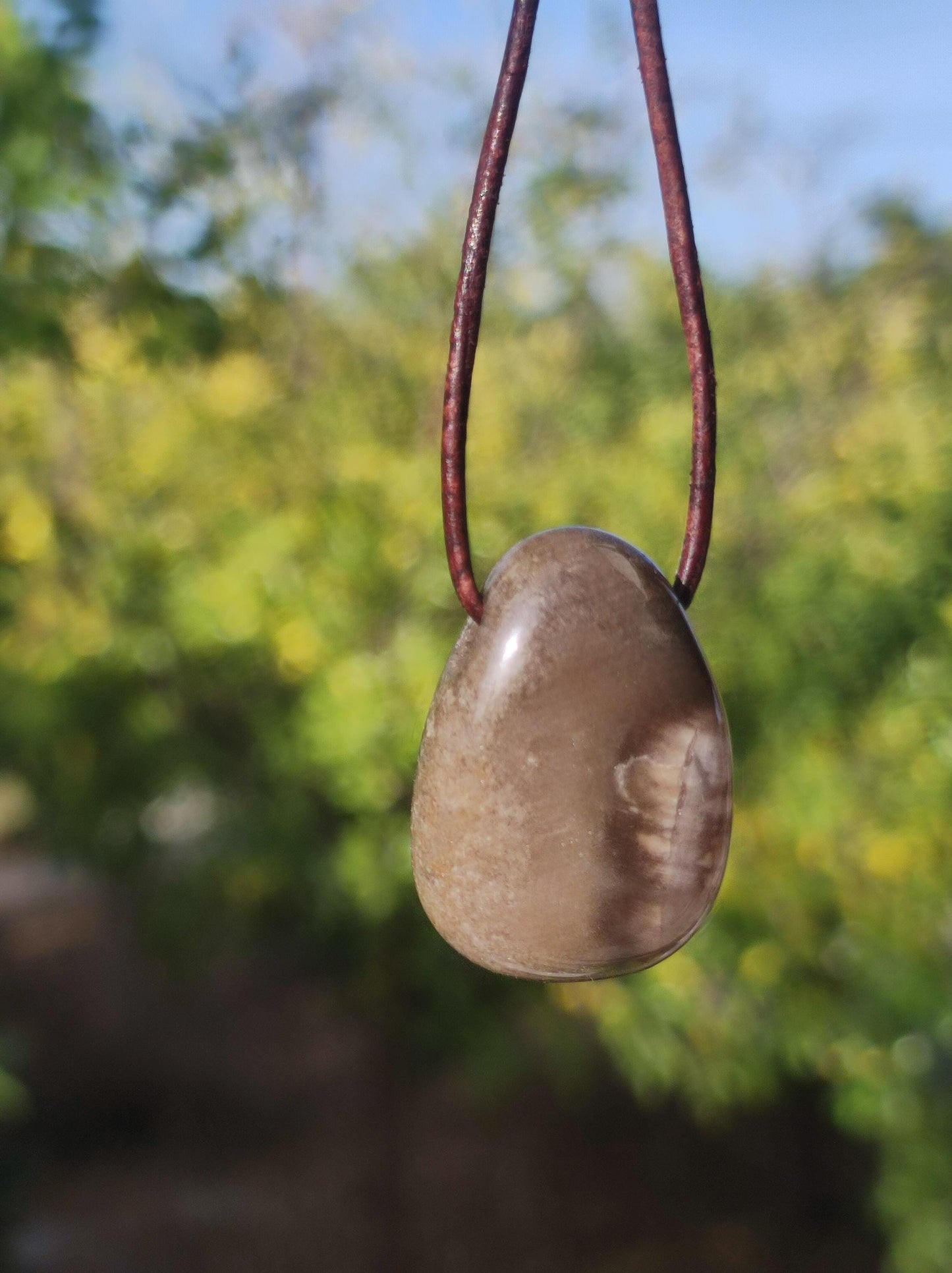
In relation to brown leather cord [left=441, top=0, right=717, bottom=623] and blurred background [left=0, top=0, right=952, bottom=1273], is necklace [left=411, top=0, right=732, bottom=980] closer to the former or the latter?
brown leather cord [left=441, top=0, right=717, bottom=623]

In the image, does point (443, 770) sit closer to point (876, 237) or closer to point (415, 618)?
point (415, 618)

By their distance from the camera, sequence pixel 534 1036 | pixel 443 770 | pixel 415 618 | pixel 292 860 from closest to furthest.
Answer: pixel 443 770
pixel 415 618
pixel 292 860
pixel 534 1036

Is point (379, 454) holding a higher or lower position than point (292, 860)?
higher

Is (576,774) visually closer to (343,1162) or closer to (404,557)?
(404,557)

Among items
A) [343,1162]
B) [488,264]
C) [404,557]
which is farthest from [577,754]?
[343,1162]

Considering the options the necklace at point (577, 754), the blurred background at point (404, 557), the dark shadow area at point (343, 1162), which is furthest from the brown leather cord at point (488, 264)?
the dark shadow area at point (343, 1162)

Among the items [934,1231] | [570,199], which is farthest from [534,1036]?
[570,199]

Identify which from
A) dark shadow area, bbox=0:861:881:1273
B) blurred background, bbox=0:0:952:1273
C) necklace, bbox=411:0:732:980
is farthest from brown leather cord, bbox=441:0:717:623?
dark shadow area, bbox=0:861:881:1273
